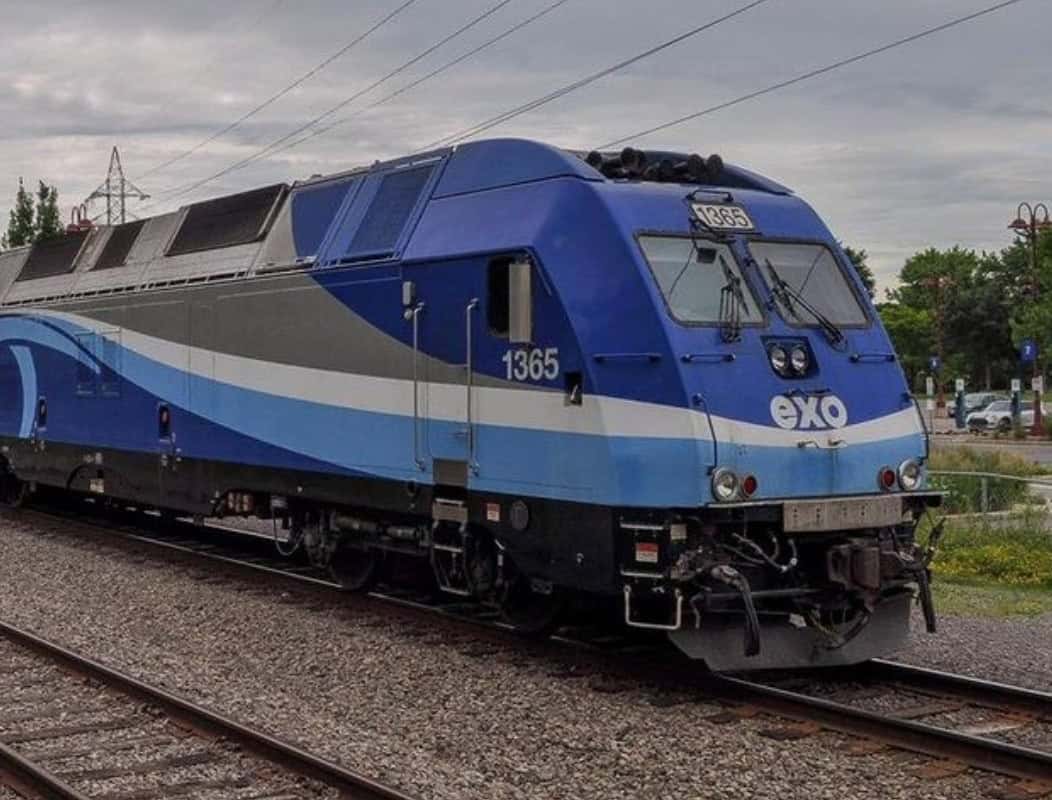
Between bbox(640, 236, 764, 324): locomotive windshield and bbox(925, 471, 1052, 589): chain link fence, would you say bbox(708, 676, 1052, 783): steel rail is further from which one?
bbox(925, 471, 1052, 589): chain link fence

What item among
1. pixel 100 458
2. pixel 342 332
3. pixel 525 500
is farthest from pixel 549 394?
pixel 100 458

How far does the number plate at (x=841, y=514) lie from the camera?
29.7ft

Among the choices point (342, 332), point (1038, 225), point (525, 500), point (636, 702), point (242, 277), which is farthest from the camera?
point (1038, 225)

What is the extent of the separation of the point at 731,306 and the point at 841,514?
156cm

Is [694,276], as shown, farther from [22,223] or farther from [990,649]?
[22,223]

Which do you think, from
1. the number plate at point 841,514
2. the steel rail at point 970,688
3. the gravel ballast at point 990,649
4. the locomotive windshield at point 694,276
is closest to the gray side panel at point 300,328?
the locomotive windshield at point 694,276

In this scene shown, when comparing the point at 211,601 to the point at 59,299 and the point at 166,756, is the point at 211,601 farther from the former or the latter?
the point at 59,299

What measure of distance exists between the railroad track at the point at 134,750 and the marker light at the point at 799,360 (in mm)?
4091

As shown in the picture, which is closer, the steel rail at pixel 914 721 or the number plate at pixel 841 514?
the steel rail at pixel 914 721

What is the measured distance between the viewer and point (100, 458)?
57.0 feet

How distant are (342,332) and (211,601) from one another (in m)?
3.15

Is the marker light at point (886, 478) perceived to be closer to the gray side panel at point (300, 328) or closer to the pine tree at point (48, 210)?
the gray side panel at point (300, 328)

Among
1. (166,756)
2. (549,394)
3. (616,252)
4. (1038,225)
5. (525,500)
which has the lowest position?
(166,756)

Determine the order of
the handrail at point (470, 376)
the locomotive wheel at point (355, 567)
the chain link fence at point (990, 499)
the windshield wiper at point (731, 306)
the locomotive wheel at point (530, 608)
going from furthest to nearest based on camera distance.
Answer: the chain link fence at point (990, 499) < the locomotive wheel at point (355, 567) < the locomotive wheel at point (530, 608) < the handrail at point (470, 376) < the windshield wiper at point (731, 306)
